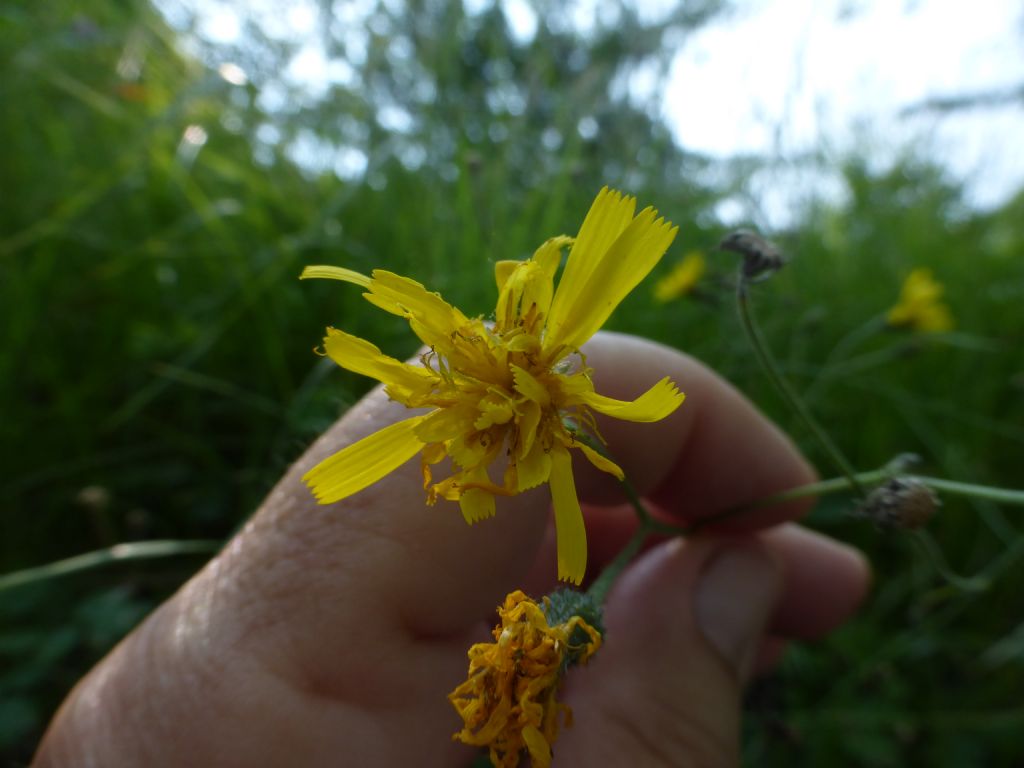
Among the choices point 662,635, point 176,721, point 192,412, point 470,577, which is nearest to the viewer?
point 176,721

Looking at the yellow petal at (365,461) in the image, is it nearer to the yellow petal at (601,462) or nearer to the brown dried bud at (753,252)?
the yellow petal at (601,462)

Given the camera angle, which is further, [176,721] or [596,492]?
[596,492]

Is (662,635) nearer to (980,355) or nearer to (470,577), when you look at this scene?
(470,577)

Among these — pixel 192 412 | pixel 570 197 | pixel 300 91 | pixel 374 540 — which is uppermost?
pixel 300 91

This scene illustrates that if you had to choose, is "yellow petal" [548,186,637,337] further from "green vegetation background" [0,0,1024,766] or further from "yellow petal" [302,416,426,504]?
"green vegetation background" [0,0,1024,766]

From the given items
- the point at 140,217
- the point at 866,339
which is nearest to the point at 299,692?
the point at 140,217

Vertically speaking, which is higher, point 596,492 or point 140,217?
point 140,217
